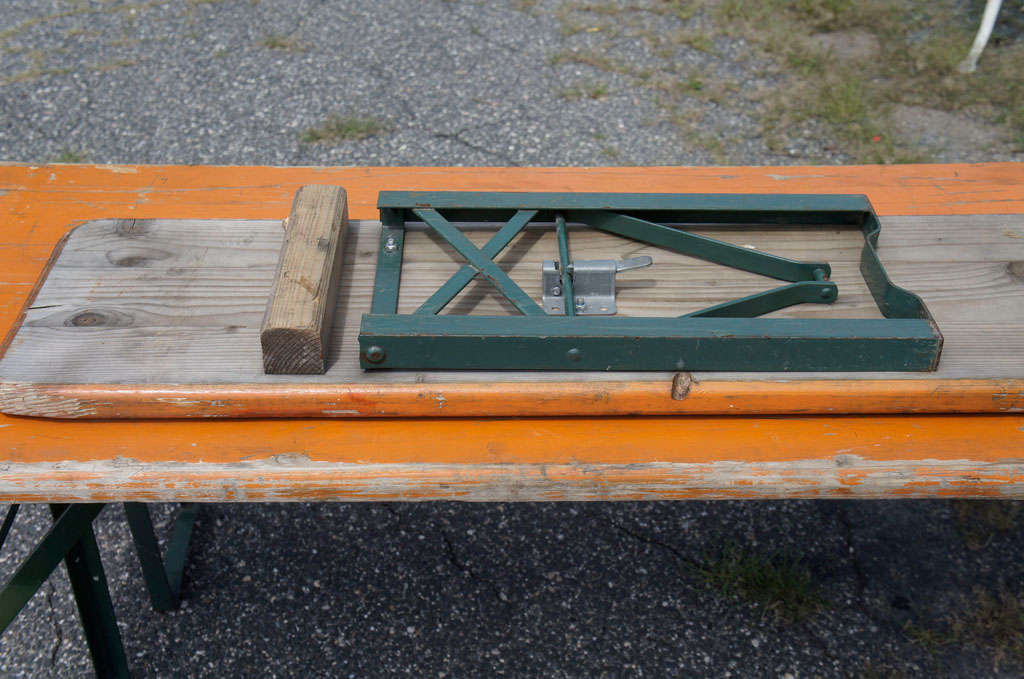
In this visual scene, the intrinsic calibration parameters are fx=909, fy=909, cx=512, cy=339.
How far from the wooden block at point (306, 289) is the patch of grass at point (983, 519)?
1.82 m

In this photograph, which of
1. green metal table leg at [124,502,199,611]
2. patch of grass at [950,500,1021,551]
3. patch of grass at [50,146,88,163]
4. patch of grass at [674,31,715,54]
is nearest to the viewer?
green metal table leg at [124,502,199,611]

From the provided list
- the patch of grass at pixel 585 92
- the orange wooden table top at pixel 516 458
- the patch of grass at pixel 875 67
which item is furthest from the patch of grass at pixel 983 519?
the patch of grass at pixel 585 92

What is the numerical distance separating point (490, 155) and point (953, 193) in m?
1.94

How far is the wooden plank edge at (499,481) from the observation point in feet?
4.32

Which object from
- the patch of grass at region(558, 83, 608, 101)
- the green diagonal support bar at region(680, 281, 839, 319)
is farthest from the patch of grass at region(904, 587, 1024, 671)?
the patch of grass at region(558, 83, 608, 101)

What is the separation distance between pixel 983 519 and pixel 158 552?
2.11m

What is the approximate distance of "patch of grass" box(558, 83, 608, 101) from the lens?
3.83m

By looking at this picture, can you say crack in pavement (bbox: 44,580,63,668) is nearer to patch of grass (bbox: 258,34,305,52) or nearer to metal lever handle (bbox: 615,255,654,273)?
metal lever handle (bbox: 615,255,654,273)

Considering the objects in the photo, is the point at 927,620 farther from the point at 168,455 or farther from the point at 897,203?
the point at 168,455

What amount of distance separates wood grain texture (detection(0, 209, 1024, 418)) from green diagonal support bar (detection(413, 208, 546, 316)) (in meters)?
0.06

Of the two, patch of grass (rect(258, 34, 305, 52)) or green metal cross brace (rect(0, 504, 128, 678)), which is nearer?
green metal cross brace (rect(0, 504, 128, 678))

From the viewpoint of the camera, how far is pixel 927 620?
2209 mm

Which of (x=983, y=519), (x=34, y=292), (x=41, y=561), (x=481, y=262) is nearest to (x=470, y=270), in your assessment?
(x=481, y=262)

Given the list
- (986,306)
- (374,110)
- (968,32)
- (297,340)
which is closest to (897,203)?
(986,306)
